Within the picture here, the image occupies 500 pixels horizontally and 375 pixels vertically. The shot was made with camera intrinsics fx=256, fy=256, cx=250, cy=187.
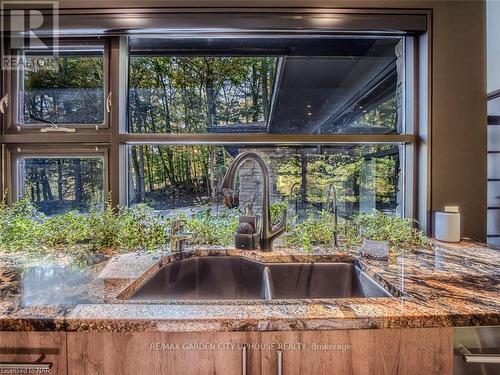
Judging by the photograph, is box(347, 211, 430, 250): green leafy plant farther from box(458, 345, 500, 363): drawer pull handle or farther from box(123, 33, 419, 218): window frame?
box(458, 345, 500, 363): drawer pull handle

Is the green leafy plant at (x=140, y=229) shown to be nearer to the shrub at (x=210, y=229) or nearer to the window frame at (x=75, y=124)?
the shrub at (x=210, y=229)

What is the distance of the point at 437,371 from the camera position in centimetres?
68

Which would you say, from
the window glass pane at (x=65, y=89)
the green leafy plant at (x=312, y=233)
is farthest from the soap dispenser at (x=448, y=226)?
the window glass pane at (x=65, y=89)

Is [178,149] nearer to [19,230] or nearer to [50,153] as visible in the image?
[50,153]

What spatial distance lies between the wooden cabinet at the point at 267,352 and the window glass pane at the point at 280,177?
0.96 meters

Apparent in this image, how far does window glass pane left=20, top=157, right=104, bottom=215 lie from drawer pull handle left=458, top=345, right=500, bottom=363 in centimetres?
177

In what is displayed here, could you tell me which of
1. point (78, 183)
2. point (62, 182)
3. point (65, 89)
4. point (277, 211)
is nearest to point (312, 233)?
point (277, 211)

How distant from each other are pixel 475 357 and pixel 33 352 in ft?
3.81

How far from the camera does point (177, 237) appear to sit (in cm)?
125

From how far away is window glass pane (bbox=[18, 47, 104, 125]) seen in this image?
158cm

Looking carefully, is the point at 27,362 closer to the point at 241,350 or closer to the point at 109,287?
the point at 109,287

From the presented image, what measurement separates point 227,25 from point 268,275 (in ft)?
4.45

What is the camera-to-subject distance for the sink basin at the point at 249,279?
3.69 feet

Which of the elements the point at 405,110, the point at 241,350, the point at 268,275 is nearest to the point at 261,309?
the point at 241,350
